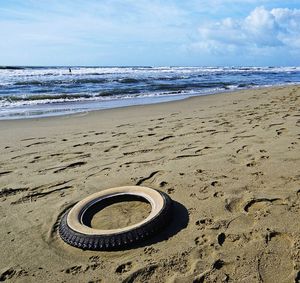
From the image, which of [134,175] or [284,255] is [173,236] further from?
[134,175]

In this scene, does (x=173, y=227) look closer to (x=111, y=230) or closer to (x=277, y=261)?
(x=111, y=230)

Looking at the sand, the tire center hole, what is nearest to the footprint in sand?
the sand

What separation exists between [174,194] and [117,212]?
30.1 inches

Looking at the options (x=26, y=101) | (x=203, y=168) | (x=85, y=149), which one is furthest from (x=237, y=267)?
(x=26, y=101)

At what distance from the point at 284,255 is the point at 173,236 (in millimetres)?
1001

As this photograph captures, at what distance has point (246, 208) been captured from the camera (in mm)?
3566

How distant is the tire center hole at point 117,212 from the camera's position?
3525 millimetres

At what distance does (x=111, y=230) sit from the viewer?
10.3 feet

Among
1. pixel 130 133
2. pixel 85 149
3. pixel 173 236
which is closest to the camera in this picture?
pixel 173 236

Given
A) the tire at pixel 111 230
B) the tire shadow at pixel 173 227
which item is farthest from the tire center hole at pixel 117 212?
the tire shadow at pixel 173 227

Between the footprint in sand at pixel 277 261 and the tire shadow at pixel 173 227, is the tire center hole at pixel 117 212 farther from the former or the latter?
the footprint in sand at pixel 277 261

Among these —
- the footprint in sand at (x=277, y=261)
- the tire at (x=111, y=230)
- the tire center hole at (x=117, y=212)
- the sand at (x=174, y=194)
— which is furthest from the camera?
the tire center hole at (x=117, y=212)

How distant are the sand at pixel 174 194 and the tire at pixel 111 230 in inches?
3.2

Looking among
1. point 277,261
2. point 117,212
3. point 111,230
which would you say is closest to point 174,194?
point 117,212
